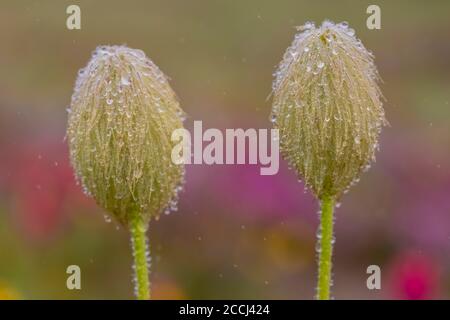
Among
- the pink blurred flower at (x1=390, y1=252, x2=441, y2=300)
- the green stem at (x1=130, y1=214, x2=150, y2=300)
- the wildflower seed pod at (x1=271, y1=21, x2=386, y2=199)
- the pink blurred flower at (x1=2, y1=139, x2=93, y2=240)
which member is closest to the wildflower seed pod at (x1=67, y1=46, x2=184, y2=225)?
the green stem at (x1=130, y1=214, x2=150, y2=300)

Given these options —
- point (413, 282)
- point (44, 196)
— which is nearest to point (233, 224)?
point (44, 196)

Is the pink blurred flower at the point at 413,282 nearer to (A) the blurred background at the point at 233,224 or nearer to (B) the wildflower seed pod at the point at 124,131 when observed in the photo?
(A) the blurred background at the point at 233,224

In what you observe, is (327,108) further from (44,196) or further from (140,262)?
(44,196)

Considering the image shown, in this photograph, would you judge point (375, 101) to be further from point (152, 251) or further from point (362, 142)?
point (152, 251)

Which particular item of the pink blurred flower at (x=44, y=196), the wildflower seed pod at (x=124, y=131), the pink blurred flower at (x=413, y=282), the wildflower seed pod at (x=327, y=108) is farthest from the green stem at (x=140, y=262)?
the pink blurred flower at (x=44, y=196)

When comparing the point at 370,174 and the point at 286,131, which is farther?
the point at 370,174

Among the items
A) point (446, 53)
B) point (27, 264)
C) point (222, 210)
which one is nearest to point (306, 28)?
point (27, 264)
